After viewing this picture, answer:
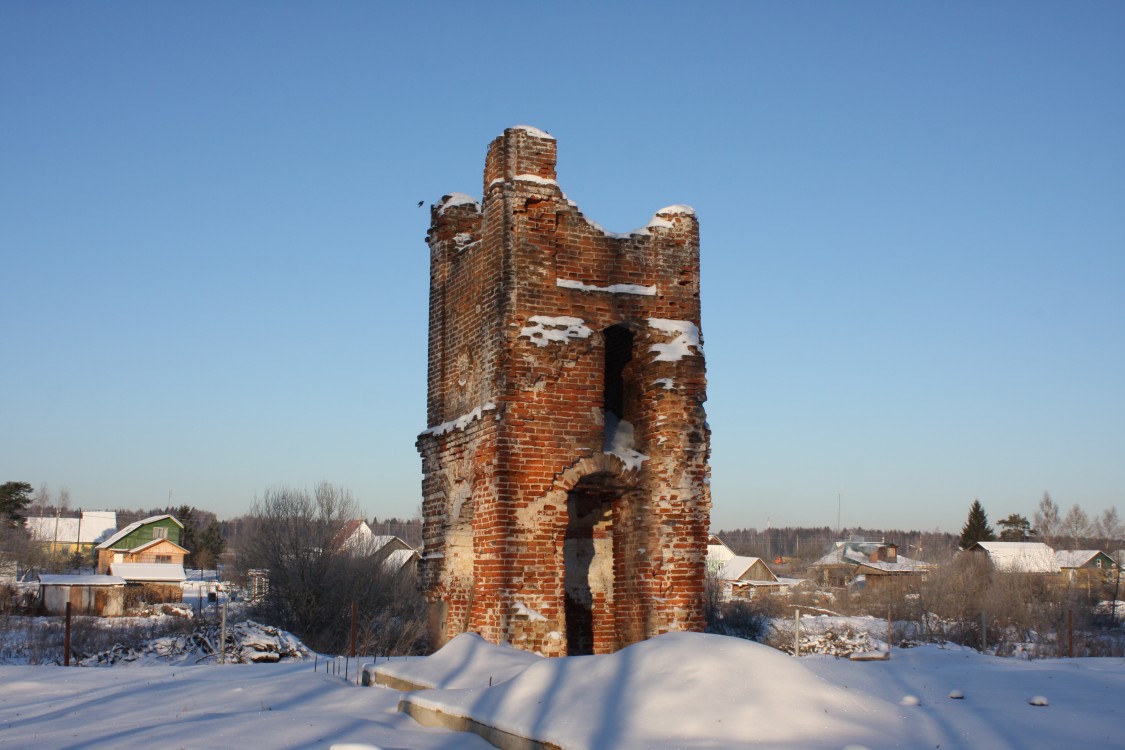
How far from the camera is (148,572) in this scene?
47.1 metres

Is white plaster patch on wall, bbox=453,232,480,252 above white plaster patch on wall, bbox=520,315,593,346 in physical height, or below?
above

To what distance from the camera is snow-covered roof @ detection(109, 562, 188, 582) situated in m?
45.8

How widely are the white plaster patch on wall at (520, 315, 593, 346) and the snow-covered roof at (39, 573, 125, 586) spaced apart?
35031mm

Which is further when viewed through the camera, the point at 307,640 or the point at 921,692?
the point at 307,640

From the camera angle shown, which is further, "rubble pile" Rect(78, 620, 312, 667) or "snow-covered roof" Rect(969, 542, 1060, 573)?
"snow-covered roof" Rect(969, 542, 1060, 573)

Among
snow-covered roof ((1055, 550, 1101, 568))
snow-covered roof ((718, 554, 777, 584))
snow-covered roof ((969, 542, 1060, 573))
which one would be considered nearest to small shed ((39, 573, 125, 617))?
snow-covered roof ((718, 554, 777, 584))

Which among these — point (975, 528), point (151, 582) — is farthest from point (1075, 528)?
point (151, 582)

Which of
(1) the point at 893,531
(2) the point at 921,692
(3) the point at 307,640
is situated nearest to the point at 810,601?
(3) the point at 307,640

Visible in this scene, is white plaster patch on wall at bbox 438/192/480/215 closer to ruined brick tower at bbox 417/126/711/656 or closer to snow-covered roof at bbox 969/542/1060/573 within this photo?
ruined brick tower at bbox 417/126/711/656

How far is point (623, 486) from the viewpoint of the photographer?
35.2 feet

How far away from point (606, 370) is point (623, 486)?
1.72 metres

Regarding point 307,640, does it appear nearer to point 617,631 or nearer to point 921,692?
point 617,631

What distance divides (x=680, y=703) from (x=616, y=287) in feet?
19.6

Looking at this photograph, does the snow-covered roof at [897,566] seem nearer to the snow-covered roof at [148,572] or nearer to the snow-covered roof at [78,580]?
the snow-covered roof at [148,572]
